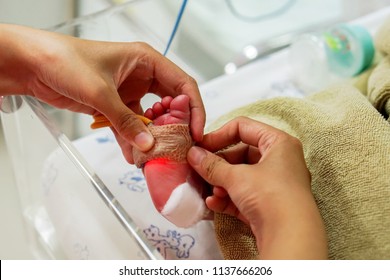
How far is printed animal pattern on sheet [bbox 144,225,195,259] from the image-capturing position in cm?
72

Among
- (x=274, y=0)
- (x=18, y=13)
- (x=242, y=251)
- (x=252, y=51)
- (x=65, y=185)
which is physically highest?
(x=18, y=13)

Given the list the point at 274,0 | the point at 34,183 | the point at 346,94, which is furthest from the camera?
the point at 274,0

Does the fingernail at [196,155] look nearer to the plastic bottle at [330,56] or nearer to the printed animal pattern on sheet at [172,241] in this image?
the printed animal pattern on sheet at [172,241]

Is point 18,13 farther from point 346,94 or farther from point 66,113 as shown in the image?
point 346,94

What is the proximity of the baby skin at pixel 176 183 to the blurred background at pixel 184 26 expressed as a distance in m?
0.12

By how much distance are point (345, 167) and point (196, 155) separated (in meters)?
0.20

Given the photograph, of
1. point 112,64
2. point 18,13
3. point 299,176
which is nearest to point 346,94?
point 299,176

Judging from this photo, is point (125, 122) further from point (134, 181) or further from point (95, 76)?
point (134, 181)

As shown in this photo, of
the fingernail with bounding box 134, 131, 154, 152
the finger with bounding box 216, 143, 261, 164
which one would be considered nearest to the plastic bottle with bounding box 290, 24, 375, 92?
the finger with bounding box 216, 143, 261, 164

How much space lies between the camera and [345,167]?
0.66 metres

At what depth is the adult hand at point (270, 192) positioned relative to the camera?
0.53 meters

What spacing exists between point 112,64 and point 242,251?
0.31m

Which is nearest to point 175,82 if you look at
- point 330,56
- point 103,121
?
point 103,121

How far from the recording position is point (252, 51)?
1.27 meters
